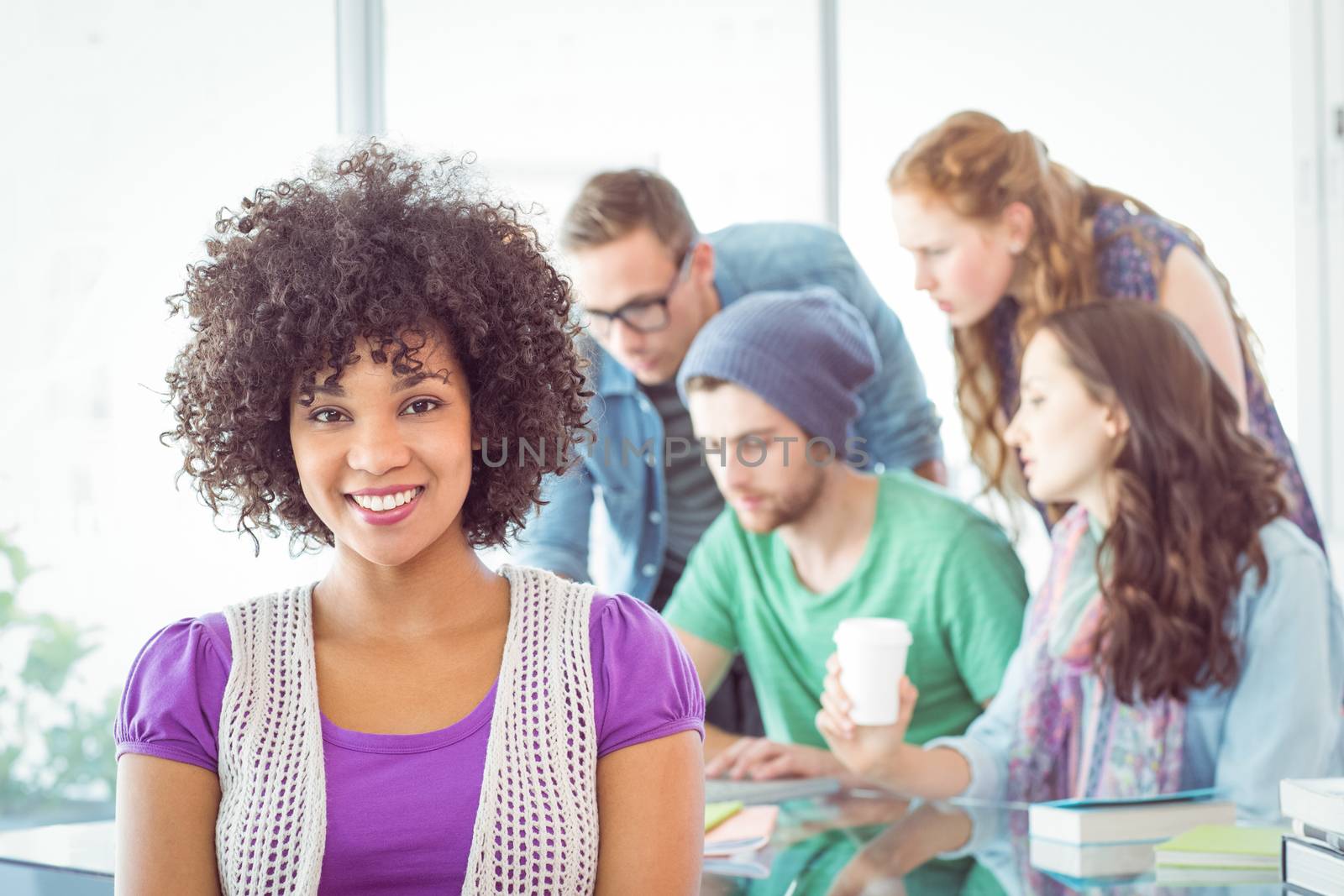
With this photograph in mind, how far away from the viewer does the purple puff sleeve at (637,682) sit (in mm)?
1212

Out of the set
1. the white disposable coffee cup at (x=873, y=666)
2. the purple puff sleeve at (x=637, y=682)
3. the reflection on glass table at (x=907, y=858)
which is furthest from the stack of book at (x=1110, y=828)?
the purple puff sleeve at (x=637, y=682)

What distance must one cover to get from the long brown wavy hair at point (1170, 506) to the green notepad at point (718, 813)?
2.74ft

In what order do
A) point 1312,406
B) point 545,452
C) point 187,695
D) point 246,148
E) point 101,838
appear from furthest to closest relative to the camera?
1. point 246,148
2. point 1312,406
3. point 101,838
4. point 545,452
5. point 187,695

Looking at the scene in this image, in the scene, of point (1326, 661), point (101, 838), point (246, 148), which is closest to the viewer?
point (101, 838)

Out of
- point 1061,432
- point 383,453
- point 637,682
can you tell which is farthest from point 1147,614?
point 383,453

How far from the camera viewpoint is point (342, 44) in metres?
2.96

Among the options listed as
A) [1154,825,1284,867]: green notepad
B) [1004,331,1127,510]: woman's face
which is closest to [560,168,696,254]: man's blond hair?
[1004,331,1127,510]: woman's face

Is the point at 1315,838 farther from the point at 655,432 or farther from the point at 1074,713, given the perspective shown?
the point at 655,432

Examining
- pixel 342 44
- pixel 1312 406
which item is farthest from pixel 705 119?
pixel 1312 406

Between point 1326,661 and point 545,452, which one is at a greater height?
point 545,452

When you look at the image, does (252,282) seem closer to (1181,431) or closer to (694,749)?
(694,749)

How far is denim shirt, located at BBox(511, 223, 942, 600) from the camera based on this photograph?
264cm

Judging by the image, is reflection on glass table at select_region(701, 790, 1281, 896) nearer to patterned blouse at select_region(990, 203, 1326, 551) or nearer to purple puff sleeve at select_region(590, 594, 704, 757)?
purple puff sleeve at select_region(590, 594, 704, 757)

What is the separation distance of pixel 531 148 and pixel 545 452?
169 cm
